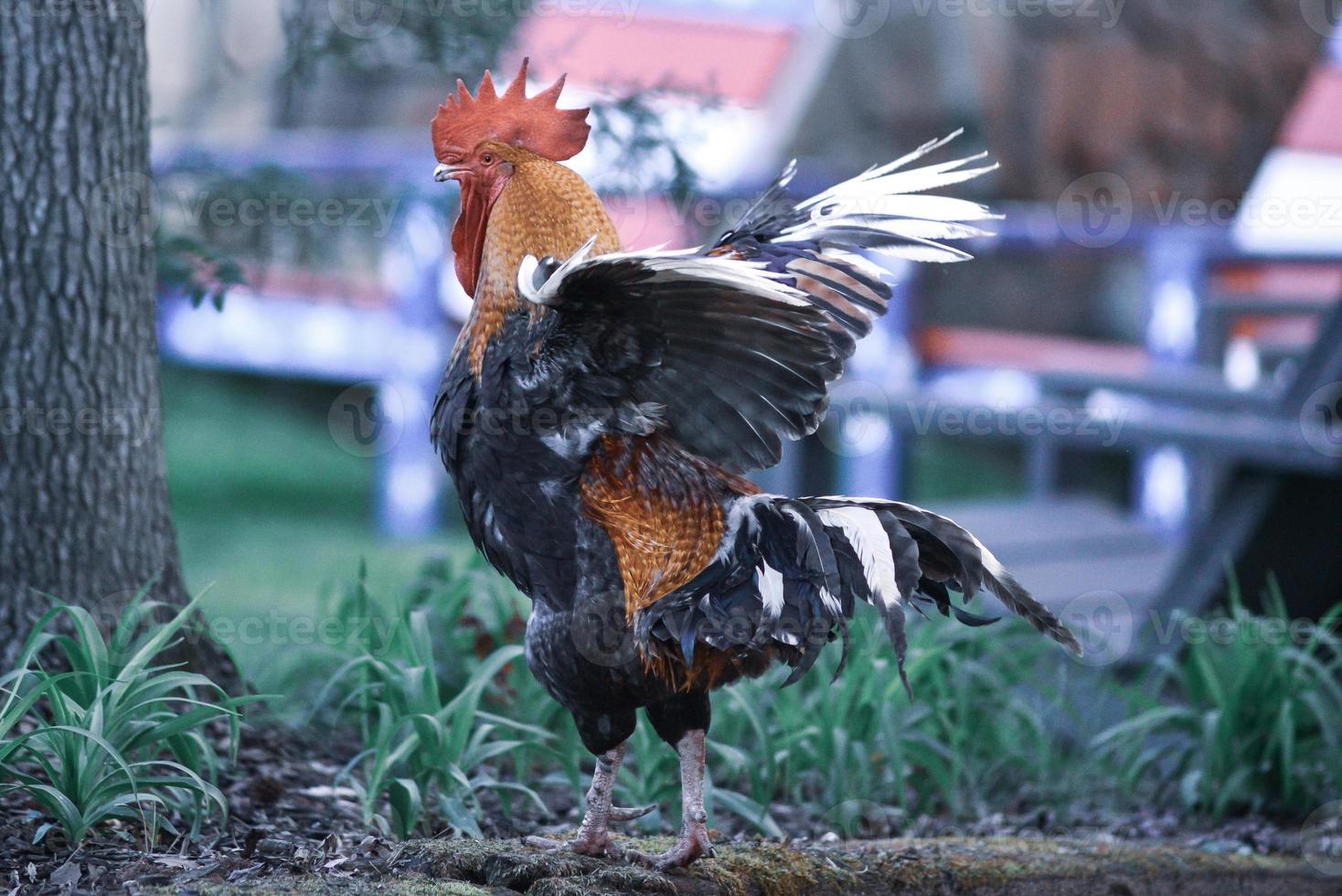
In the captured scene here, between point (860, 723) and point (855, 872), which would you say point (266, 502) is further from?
point (855, 872)

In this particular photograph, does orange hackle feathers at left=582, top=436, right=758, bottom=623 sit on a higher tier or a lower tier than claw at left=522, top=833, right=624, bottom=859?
higher

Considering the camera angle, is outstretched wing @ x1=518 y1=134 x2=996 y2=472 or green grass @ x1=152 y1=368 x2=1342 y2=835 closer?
outstretched wing @ x1=518 y1=134 x2=996 y2=472

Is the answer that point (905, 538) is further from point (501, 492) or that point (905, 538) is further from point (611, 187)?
point (611, 187)

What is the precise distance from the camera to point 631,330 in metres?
2.33

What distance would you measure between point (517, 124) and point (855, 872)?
1.67 m

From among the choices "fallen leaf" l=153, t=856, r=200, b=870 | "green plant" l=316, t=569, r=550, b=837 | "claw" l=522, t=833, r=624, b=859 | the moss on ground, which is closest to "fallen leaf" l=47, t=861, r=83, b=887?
"fallen leaf" l=153, t=856, r=200, b=870

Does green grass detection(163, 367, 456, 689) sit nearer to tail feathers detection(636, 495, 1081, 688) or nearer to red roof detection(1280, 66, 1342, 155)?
tail feathers detection(636, 495, 1081, 688)

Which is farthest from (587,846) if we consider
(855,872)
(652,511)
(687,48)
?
(687,48)

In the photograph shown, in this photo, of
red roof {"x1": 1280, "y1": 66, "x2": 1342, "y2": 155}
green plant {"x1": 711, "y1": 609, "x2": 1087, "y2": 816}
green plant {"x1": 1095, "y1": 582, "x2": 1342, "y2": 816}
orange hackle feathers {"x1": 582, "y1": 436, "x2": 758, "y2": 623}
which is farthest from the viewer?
red roof {"x1": 1280, "y1": 66, "x2": 1342, "y2": 155}

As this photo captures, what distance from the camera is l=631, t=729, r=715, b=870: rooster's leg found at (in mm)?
2541

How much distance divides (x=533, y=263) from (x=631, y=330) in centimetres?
23

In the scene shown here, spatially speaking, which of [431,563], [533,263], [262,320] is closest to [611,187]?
[431,563]

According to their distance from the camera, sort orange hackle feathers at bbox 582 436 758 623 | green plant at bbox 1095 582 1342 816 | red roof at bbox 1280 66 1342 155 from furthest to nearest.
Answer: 1. red roof at bbox 1280 66 1342 155
2. green plant at bbox 1095 582 1342 816
3. orange hackle feathers at bbox 582 436 758 623

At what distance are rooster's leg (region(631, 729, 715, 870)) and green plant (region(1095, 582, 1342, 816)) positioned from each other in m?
1.71
